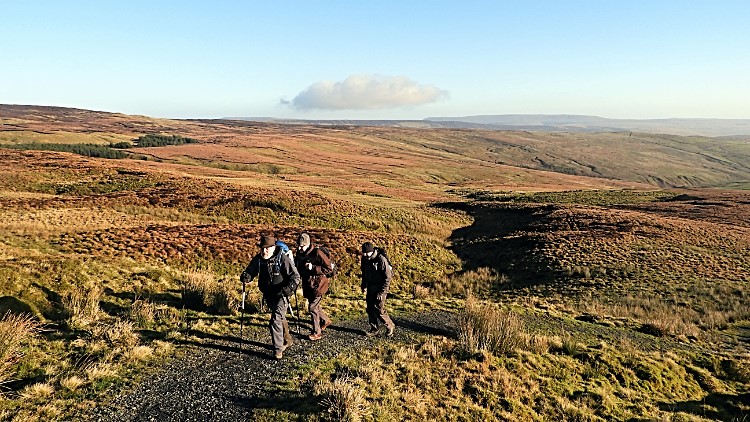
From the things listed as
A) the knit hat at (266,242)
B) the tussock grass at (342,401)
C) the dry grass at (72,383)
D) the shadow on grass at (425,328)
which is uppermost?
the knit hat at (266,242)

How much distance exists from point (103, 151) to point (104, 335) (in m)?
107

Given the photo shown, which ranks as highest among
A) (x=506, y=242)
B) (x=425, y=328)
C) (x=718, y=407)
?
(x=425, y=328)

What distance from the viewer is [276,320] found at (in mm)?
9234

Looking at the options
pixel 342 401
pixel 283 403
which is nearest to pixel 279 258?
pixel 283 403

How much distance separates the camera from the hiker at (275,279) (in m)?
9.07

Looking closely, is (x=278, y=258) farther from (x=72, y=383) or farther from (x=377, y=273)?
(x=72, y=383)

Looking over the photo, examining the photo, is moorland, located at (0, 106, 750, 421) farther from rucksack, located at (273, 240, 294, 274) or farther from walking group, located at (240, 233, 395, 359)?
rucksack, located at (273, 240, 294, 274)

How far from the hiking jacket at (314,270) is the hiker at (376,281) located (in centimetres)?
127

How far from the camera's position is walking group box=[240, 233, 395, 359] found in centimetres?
911

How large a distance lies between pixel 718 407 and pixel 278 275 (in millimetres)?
10618

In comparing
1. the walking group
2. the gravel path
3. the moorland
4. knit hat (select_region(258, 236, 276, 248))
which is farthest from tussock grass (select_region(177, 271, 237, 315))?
knit hat (select_region(258, 236, 276, 248))

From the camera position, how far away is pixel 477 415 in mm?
7855

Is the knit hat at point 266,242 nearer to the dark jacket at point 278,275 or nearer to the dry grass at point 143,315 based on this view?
the dark jacket at point 278,275

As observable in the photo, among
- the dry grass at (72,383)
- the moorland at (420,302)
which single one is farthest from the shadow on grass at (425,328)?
the dry grass at (72,383)
